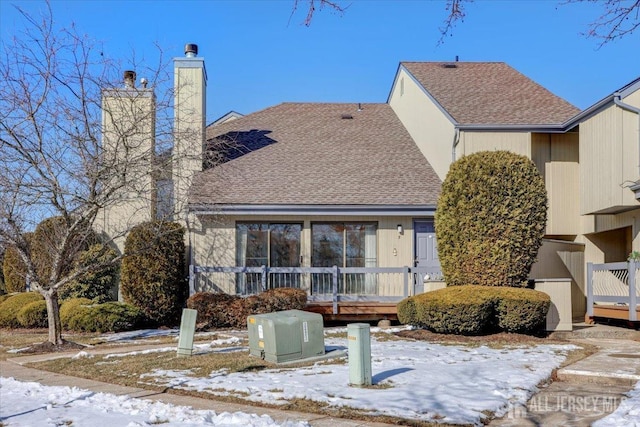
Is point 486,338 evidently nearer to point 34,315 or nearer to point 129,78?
point 129,78

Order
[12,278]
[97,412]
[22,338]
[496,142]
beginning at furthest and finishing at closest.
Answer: [12,278]
[496,142]
[22,338]
[97,412]

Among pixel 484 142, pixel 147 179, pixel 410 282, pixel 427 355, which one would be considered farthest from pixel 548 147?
pixel 147 179

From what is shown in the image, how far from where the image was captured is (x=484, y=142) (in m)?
17.5

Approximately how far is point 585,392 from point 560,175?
33.8ft

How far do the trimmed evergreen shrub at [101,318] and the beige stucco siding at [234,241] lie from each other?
105 inches

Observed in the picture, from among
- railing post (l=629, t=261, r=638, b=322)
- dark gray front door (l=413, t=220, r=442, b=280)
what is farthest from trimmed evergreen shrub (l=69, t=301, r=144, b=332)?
railing post (l=629, t=261, r=638, b=322)

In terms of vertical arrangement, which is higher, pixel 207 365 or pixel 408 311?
pixel 408 311

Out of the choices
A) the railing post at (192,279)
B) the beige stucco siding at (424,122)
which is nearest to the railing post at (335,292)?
the railing post at (192,279)

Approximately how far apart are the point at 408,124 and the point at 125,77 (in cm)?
1076

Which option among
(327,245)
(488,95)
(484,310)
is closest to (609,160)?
(484,310)

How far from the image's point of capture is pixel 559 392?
822 cm

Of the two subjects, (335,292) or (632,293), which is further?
(335,292)

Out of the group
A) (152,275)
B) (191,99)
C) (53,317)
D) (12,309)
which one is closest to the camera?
(53,317)

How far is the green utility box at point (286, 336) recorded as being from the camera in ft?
34.1
